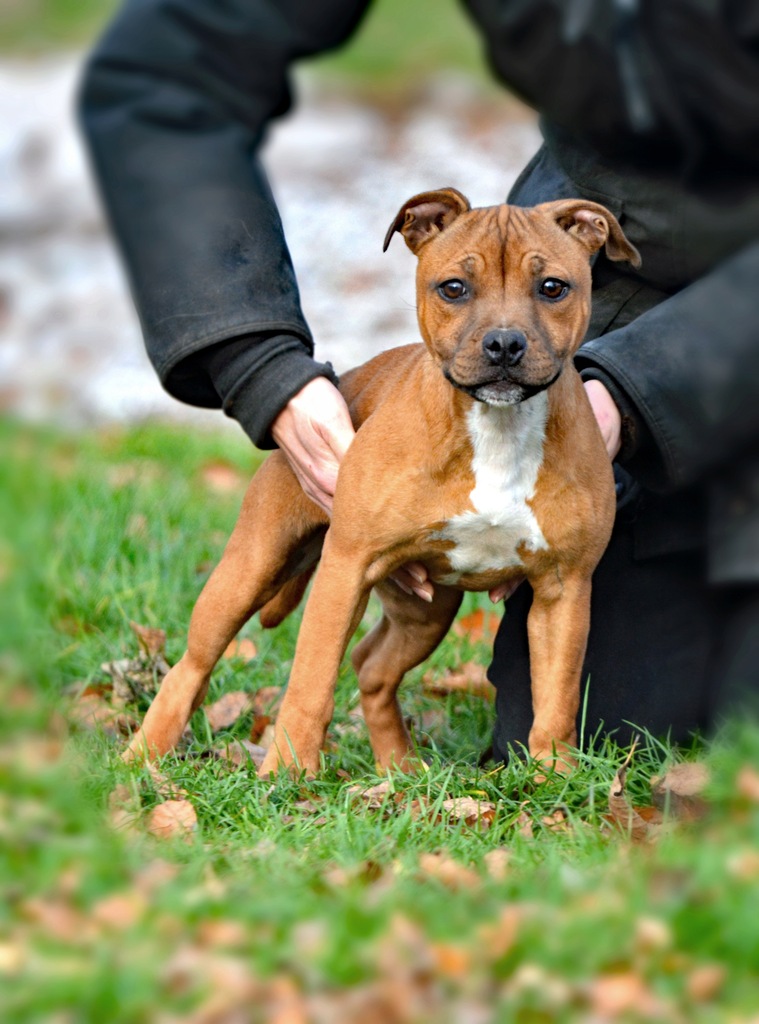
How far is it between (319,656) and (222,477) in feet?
12.1

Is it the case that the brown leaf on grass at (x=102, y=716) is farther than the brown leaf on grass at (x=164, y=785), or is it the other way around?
the brown leaf on grass at (x=102, y=716)

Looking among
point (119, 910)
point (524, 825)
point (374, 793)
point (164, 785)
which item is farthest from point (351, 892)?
point (164, 785)

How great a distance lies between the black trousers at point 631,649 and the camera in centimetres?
473

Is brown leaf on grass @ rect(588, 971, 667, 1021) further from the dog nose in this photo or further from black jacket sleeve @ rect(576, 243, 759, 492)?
the dog nose

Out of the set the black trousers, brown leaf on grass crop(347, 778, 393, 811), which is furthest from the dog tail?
brown leaf on grass crop(347, 778, 393, 811)

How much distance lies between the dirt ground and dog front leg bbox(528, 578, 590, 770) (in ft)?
16.8

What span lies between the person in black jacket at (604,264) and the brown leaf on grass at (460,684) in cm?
52

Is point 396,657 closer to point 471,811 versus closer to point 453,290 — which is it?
point 471,811

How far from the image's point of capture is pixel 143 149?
13.0 feet

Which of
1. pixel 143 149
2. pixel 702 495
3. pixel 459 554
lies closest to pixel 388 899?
pixel 459 554

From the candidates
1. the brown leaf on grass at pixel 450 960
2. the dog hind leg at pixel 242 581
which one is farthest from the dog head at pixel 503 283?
the brown leaf on grass at pixel 450 960

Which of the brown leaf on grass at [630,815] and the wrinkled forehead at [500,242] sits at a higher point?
the wrinkled forehead at [500,242]

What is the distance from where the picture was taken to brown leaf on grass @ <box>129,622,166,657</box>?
538 centimetres

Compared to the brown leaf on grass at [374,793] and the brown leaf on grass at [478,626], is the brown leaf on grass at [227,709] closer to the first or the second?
the brown leaf on grass at [374,793]
